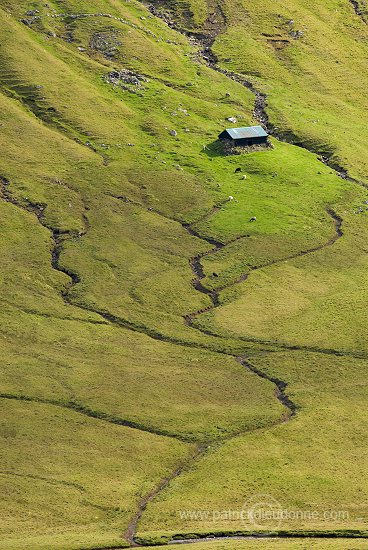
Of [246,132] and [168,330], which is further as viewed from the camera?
[246,132]

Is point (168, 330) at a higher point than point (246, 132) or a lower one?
lower

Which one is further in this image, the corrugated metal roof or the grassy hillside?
the corrugated metal roof

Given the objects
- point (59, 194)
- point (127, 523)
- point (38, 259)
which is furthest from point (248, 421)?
point (59, 194)

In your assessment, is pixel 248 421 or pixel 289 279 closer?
pixel 248 421

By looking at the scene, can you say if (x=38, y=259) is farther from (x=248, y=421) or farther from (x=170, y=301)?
(x=248, y=421)
